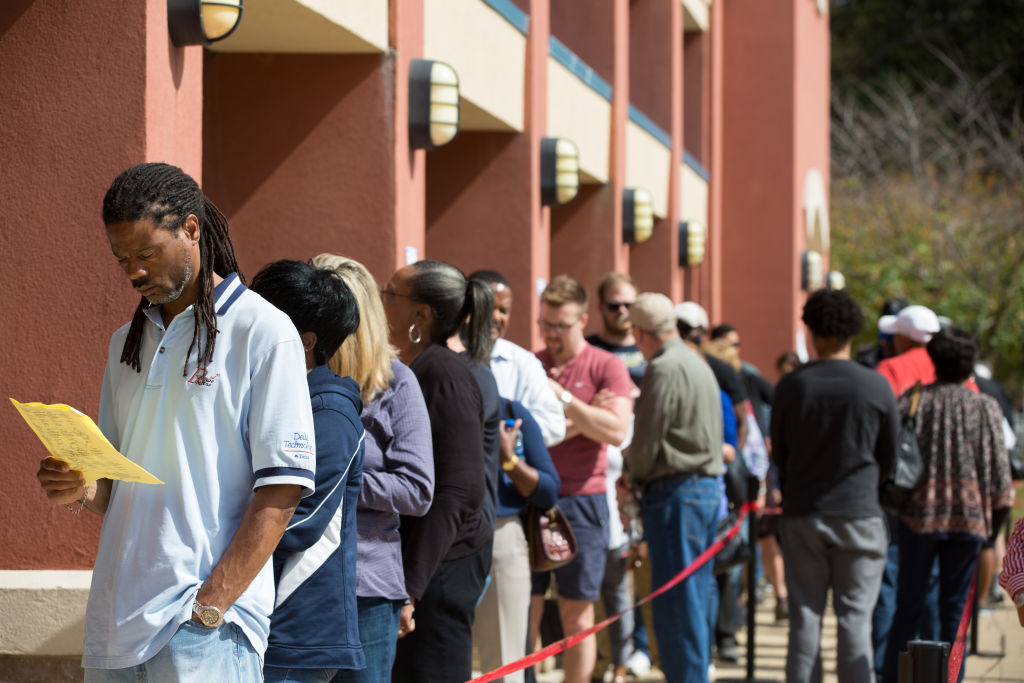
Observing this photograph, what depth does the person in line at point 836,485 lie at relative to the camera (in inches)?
273

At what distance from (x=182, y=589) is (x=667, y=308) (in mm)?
4808

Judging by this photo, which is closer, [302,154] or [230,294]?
[230,294]

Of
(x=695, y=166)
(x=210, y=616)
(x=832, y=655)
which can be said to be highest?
(x=695, y=166)

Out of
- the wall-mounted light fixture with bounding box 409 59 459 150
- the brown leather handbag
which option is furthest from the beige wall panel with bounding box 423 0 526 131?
the brown leather handbag

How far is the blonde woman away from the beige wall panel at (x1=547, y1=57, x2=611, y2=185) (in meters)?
6.88

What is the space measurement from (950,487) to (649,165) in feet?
25.3

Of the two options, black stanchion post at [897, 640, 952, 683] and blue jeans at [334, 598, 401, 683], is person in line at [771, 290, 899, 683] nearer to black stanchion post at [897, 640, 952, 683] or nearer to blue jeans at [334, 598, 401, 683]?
black stanchion post at [897, 640, 952, 683]

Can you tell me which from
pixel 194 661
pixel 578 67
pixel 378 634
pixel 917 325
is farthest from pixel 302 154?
pixel 578 67

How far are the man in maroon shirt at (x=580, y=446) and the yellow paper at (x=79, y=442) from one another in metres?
4.00

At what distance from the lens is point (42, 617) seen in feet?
15.9

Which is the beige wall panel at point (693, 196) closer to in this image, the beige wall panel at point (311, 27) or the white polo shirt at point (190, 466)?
the beige wall panel at point (311, 27)

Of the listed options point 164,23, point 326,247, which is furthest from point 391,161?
point 164,23

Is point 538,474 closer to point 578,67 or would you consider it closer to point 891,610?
point 891,610

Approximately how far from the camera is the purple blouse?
411 centimetres
